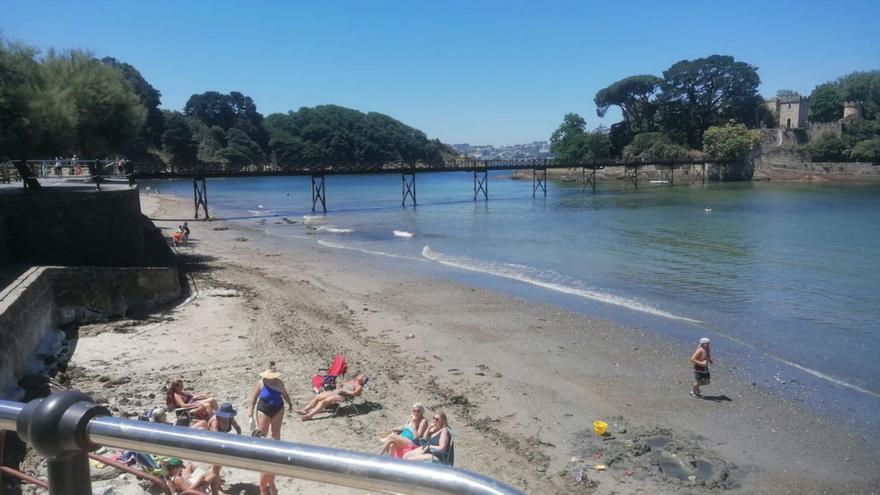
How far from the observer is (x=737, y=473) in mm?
8758

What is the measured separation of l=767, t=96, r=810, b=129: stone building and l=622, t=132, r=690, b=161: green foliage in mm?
21204

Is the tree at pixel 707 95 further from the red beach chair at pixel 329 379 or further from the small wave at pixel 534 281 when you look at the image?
the red beach chair at pixel 329 379

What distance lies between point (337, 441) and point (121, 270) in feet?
28.2

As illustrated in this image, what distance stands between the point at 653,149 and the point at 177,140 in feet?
279

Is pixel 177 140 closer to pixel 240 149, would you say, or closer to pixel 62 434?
pixel 240 149

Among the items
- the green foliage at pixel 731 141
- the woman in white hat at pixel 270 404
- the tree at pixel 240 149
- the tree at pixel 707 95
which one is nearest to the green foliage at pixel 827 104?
the tree at pixel 707 95

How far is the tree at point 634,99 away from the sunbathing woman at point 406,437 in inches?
4327

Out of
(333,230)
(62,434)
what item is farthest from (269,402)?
(333,230)

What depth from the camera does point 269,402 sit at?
8578 mm

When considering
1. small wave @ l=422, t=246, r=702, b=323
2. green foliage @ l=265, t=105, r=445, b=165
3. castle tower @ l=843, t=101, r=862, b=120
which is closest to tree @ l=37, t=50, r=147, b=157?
small wave @ l=422, t=246, r=702, b=323

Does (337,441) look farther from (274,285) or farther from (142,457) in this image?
(274,285)

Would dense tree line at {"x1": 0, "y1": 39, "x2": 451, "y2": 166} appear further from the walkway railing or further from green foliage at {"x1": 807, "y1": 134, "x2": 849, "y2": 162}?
green foliage at {"x1": 807, "y1": 134, "x2": 849, "y2": 162}

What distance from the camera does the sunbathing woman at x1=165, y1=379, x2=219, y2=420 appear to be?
938cm

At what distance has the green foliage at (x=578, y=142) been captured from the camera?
11669 cm
